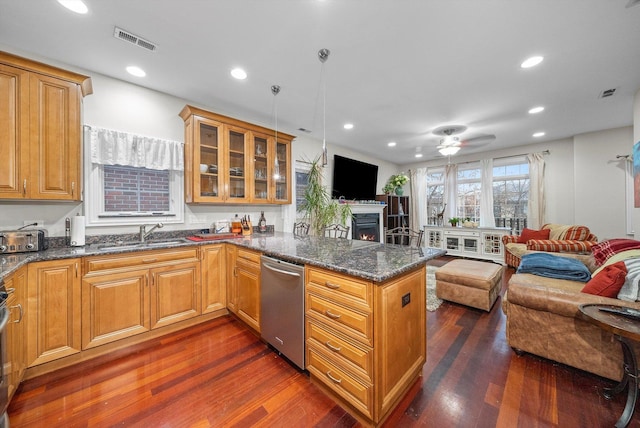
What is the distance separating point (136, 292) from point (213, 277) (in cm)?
69

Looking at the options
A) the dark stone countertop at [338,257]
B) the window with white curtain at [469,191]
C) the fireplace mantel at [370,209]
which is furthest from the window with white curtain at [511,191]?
the dark stone countertop at [338,257]

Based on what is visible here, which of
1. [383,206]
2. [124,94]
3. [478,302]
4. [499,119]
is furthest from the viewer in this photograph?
[383,206]

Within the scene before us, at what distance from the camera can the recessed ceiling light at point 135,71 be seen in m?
2.38

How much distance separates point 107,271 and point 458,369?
3027mm

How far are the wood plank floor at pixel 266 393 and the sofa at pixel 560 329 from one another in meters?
0.12

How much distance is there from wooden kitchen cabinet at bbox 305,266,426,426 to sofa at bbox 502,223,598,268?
337 centimetres

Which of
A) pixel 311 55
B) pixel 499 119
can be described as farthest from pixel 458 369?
pixel 499 119

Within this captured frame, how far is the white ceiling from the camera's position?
1.70 metres

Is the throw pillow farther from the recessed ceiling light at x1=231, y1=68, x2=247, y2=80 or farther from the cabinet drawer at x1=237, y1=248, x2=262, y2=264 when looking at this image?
the recessed ceiling light at x1=231, y1=68, x2=247, y2=80

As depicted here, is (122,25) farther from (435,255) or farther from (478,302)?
(478,302)

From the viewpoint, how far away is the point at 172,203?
9.85 feet

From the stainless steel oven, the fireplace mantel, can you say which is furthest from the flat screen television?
the stainless steel oven

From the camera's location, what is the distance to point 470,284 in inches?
115

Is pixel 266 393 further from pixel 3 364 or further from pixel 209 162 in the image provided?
pixel 209 162
